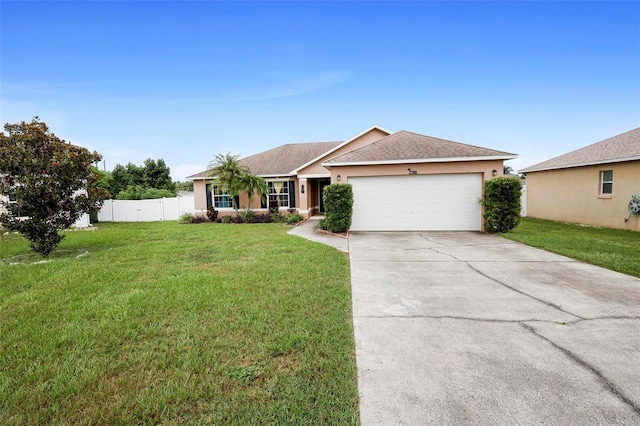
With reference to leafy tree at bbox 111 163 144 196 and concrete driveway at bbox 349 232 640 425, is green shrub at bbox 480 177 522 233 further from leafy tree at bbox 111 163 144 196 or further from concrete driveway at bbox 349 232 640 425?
leafy tree at bbox 111 163 144 196

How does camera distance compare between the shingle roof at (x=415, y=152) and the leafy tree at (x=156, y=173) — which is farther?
the leafy tree at (x=156, y=173)

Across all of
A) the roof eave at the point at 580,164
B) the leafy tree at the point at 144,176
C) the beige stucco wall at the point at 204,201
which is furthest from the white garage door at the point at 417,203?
the leafy tree at the point at 144,176

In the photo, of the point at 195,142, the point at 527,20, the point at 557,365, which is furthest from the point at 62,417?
the point at 195,142

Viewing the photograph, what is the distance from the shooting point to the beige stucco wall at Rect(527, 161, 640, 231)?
36.9 feet

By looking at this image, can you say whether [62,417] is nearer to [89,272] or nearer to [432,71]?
[89,272]

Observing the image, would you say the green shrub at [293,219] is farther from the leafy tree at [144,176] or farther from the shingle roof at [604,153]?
the leafy tree at [144,176]

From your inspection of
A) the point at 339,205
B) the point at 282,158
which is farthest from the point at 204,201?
the point at 339,205

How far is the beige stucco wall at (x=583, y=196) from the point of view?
36.9 feet

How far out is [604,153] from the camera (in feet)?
41.2

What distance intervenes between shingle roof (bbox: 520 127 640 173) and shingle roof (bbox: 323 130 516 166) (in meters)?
5.08

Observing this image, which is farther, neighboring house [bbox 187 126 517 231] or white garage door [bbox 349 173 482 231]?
white garage door [bbox 349 173 482 231]

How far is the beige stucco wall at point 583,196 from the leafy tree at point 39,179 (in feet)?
63.6

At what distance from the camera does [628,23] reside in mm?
11047

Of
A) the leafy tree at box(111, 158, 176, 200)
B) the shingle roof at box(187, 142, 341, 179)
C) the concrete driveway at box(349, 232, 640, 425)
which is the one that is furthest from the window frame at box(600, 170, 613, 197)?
the leafy tree at box(111, 158, 176, 200)
